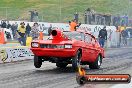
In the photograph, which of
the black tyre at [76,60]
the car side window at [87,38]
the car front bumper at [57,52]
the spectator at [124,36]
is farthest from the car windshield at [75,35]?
the spectator at [124,36]

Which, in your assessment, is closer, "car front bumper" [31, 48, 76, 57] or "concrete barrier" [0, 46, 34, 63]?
"car front bumper" [31, 48, 76, 57]

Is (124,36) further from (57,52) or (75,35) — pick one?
(57,52)

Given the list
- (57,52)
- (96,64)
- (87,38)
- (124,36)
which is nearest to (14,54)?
(96,64)

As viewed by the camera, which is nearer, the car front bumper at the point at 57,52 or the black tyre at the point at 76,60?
the car front bumper at the point at 57,52

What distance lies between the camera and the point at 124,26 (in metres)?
42.6

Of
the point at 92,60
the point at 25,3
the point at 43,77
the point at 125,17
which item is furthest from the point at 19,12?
the point at 43,77

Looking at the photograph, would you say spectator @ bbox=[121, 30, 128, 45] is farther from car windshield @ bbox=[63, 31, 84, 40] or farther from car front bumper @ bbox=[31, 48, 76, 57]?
car front bumper @ bbox=[31, 48, 76, 57]

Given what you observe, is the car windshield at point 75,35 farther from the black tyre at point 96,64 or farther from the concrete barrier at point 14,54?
the concrete barrier at point 14,54

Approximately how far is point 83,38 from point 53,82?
3867 millimetres

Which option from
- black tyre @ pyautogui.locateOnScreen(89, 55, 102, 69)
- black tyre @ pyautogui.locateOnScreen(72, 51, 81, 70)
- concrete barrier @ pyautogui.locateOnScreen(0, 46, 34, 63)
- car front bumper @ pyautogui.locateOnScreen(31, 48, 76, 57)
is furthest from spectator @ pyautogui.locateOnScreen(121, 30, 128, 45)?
car front bumper @ pyautogui.locateOnScreen(31, 48, 76, 57)

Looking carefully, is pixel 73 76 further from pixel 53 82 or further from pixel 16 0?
pixel 16 0

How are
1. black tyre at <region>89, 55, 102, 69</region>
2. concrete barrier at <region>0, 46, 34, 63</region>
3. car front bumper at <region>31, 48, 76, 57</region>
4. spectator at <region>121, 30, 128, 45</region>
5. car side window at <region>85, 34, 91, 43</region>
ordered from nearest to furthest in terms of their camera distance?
car front bumper at <region>31, 48, 76, 57</region>
car side window at <region>85, 34, 91, 43</region>
black tyre at <region>89, 55, 102, 69</region>
concrete barrier at <region>0, 46, 34, 63</region>
spectator at <region>121, 30, 128, 45</region>

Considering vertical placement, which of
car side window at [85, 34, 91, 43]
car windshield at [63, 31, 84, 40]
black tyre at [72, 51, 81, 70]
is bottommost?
black tyre at [72, 51, 81, 70]

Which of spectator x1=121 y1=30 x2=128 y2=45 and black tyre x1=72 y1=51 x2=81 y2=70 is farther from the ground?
black tyre x1=72 y1=51 x2=81 y2=70
